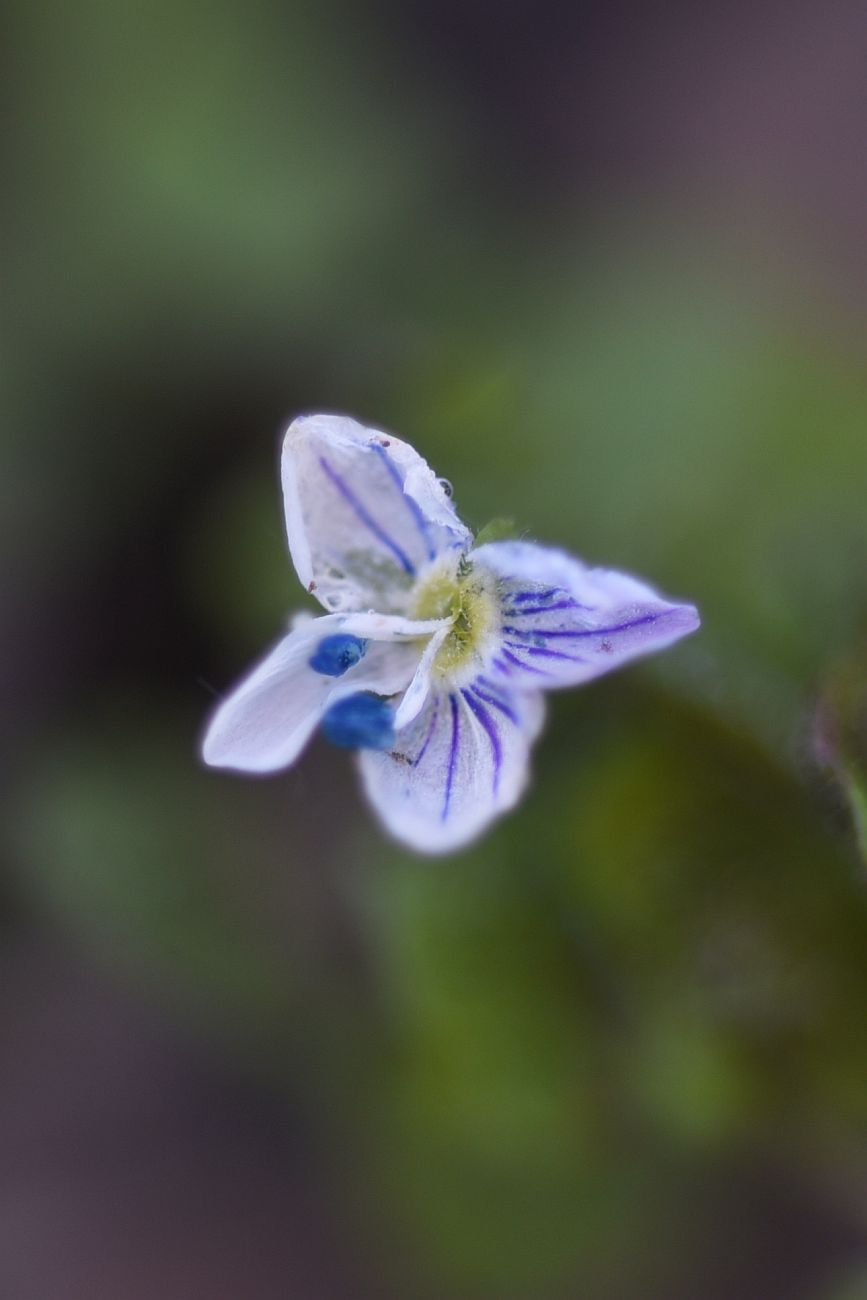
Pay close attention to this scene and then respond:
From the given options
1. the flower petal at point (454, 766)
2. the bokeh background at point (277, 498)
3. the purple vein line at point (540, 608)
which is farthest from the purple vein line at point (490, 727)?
the bokeh background at point (277, 498)

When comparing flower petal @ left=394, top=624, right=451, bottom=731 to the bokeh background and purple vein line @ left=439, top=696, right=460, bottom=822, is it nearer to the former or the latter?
purple vein line @ left=439, top=696, right=460, bottom=822

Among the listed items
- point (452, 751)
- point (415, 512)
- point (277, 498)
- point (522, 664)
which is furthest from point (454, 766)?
point (277, 498)

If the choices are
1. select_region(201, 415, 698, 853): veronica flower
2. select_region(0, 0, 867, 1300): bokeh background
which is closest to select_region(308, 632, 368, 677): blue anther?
select_region(201, 415, 698, 853): veronica flower

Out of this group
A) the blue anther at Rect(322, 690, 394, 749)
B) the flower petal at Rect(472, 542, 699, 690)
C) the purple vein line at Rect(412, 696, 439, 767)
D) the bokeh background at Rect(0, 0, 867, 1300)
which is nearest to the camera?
the flower petal at Rect(472, 542, 699, 690)

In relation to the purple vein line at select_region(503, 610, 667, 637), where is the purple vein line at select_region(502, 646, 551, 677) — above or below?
below

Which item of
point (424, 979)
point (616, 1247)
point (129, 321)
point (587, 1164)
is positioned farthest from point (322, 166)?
point (616, 1247)

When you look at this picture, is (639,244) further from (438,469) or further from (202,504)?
(202,504)

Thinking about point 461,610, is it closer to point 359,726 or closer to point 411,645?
point 411,645
